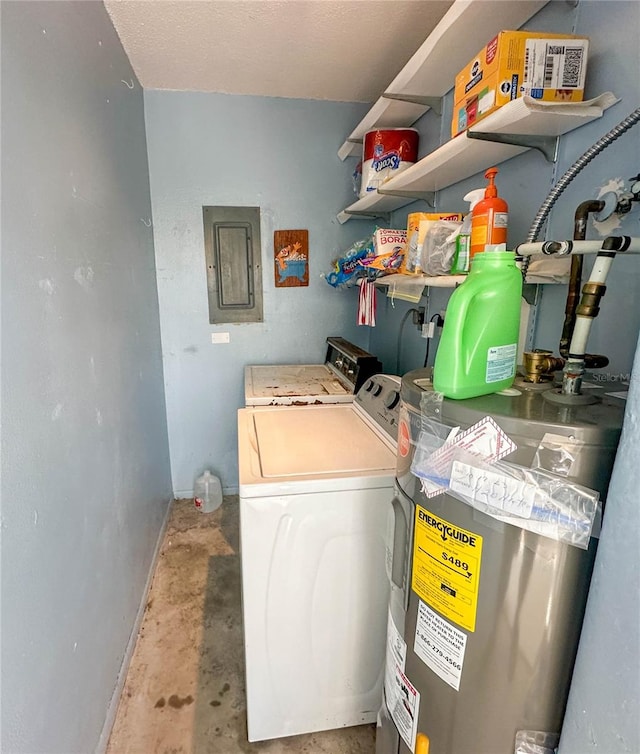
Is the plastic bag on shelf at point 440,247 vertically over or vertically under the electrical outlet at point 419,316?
over

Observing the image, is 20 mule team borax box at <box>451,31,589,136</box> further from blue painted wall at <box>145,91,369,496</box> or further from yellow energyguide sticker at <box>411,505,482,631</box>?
blue painted wall at <box>145,91,369,496</box>

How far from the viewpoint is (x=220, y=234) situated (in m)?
2.70

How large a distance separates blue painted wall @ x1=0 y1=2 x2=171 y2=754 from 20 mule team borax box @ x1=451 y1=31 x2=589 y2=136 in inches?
45.2

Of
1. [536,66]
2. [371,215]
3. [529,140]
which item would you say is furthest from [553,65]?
[371,215]

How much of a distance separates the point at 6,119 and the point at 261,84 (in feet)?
6.21

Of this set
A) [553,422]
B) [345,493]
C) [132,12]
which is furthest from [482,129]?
[132,12]

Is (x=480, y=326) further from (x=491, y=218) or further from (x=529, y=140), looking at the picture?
(x=529, y=140)

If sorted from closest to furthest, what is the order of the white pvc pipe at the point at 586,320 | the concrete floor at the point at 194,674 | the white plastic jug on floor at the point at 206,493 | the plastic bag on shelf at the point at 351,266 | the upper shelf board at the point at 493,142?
the white pvc pipe at the point at 586,320, the upper shelf board at the point at 493,142, the concrete floor at the point at 194,674, the plastic bag on shelf at the point at 351,266, the white plastic jug on floor at the point at 206,493

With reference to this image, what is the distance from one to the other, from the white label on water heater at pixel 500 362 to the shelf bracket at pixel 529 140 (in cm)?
67

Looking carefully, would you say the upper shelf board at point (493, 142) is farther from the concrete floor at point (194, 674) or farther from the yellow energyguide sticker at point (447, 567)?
the concrete floor at point (194, 674)

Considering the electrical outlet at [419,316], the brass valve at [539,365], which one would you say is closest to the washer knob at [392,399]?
the electrical outlet at [419,316]

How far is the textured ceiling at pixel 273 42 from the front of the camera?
1.70 m

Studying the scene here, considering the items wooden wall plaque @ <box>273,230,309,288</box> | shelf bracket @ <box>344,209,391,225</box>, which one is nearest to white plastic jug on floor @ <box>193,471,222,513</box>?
wooden wall plaque @ <box>273,230,309,288</box>

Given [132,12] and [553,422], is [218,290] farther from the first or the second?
[553,422]
